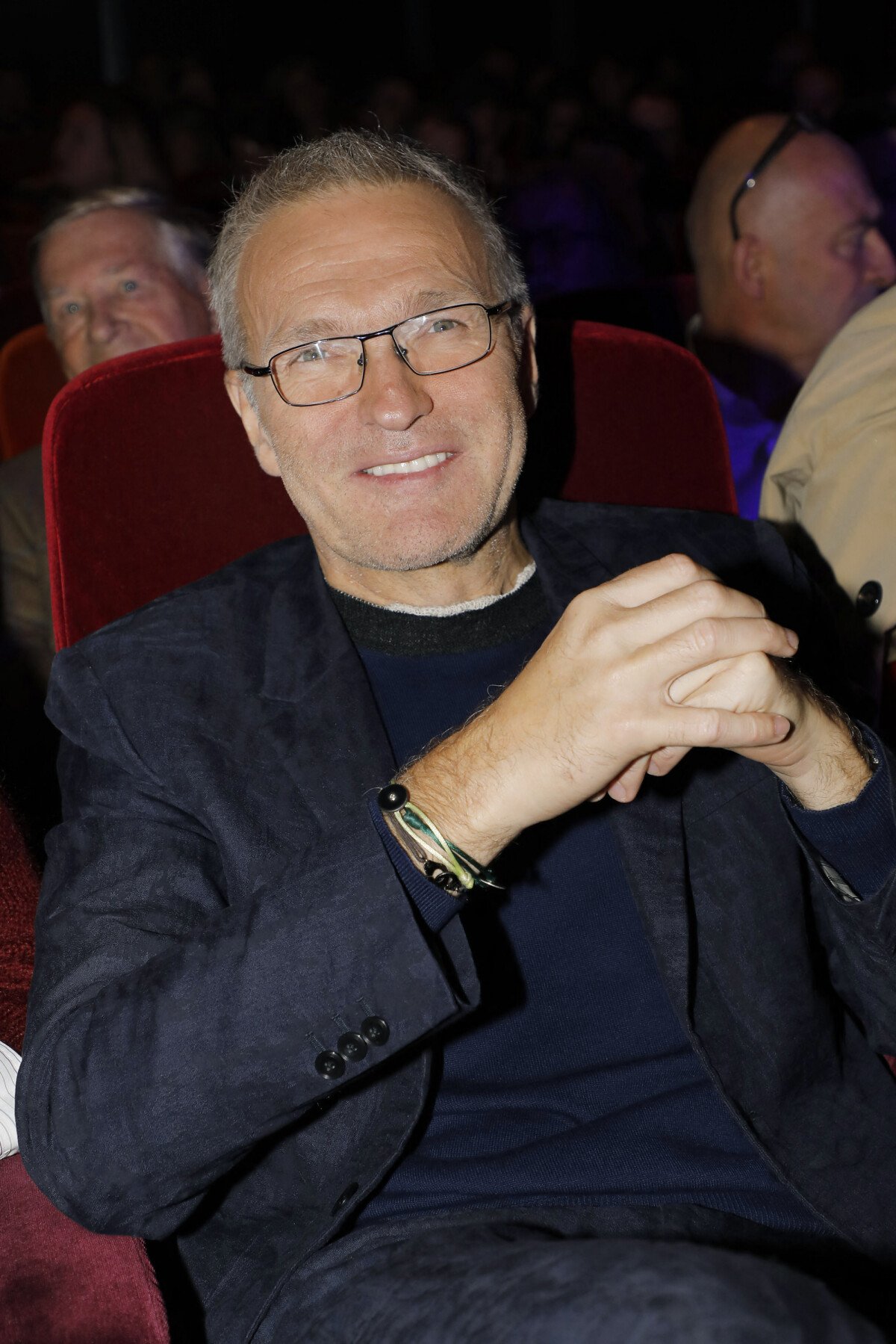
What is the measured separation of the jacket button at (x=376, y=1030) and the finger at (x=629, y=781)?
259 mm

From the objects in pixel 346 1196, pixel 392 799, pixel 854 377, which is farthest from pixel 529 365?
pixel 346 1196

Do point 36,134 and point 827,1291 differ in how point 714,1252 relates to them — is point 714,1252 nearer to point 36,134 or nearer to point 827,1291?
point 827,1291

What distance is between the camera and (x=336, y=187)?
1348 millimetres

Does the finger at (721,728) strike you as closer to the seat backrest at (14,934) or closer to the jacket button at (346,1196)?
the jacket button at (346,1196)

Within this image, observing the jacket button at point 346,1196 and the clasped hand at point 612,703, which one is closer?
the clasped hand at point 612,703

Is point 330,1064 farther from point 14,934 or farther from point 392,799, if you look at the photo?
point 14,934

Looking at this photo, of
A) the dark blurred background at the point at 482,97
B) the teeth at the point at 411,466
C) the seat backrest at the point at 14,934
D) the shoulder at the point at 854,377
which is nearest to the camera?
the seat backrest at the point at 14,934

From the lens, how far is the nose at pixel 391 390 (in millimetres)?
1249

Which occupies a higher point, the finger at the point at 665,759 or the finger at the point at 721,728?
the finger at the point at 721,728

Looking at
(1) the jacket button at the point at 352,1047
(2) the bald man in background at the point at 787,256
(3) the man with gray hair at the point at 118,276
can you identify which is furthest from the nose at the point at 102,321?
(1) the jacket button at the point at 352,1047

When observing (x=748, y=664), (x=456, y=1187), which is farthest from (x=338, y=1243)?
(x=748, y=664)

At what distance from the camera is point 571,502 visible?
1.48m

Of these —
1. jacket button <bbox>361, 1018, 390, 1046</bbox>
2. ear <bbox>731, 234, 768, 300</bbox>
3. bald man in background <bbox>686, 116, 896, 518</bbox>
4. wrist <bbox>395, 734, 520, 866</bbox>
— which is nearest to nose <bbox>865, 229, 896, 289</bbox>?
bald man in background <bbox>686, 116, 896, 518</bbox>

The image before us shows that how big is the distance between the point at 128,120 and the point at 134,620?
466cm
